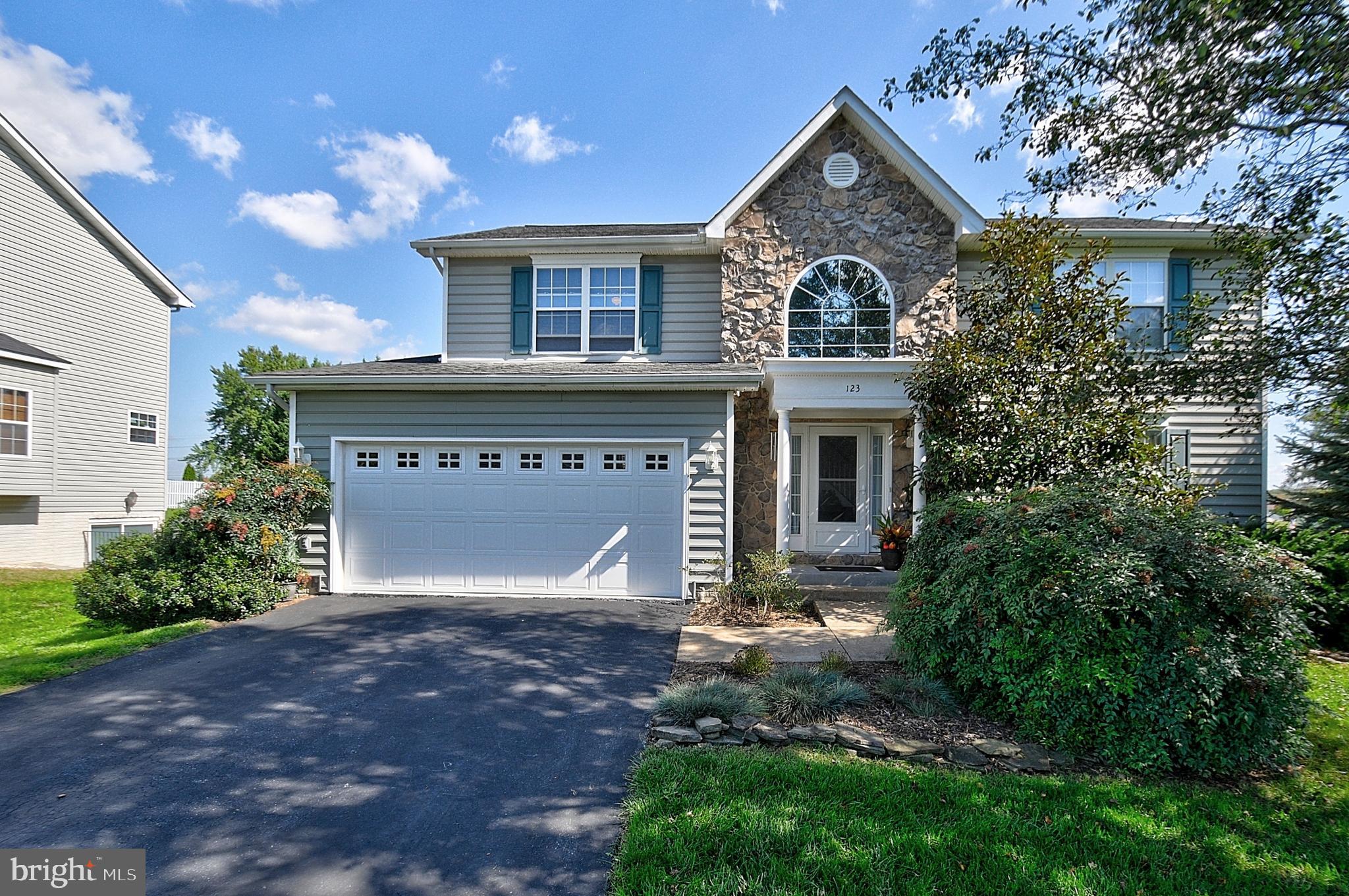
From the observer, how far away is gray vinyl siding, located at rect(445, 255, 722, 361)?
9.95 metres

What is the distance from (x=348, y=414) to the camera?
28.2ft

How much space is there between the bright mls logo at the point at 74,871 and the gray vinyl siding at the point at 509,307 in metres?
8.23

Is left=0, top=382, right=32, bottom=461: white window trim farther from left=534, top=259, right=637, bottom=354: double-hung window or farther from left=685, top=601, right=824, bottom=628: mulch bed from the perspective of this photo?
left=685, top=601, right=824, bottom=628: mulch bed

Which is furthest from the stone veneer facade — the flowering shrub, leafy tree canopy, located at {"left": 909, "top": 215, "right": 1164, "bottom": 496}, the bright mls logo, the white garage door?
the bright mls logo

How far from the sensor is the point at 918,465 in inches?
332

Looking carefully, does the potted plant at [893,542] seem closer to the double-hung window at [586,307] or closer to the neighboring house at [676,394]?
the neighboring house at [676,394]

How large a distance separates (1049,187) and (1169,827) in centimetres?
574

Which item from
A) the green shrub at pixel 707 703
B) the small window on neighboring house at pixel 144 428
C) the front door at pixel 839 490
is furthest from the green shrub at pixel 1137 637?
the small window on neighboring house at pixel 144 428

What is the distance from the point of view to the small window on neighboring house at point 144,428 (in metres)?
14.9

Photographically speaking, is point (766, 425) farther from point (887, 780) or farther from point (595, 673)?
point (887, 780)

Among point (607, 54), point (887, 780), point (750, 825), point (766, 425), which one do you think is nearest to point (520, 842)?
point (750, 825)

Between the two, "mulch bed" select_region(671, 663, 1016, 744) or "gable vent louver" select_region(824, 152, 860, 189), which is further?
"gable vent louver" select_region(824, 152, 860, 189)

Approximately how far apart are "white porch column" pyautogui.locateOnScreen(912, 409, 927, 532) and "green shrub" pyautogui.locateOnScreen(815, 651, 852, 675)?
3006 millimetres

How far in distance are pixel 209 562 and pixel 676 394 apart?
6.54 m
